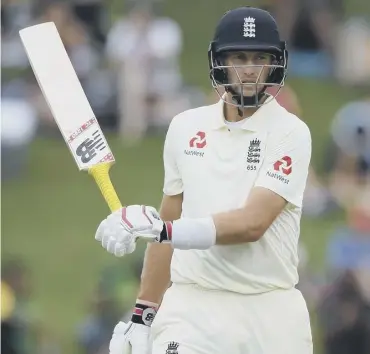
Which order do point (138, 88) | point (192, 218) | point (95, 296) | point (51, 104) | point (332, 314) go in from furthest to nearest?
point (138, 88), point (95, 296), point (332, 314), point (51, 104), point (192, 218)

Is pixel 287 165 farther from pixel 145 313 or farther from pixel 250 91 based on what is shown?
pixel 145 313

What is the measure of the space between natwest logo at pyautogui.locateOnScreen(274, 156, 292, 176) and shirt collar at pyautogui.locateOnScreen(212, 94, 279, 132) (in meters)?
0.16

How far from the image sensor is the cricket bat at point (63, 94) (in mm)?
5719

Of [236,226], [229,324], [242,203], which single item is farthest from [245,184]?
[229,324]

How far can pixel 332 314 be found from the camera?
10.1 metres

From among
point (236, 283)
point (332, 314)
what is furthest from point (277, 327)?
point (332, 314)

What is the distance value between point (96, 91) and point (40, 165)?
0.92 meters

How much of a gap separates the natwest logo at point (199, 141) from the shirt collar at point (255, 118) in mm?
55

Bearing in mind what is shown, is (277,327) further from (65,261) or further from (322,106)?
(322,106)

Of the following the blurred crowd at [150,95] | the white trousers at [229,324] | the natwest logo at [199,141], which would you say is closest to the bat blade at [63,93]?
the natwest logo at [199,141]

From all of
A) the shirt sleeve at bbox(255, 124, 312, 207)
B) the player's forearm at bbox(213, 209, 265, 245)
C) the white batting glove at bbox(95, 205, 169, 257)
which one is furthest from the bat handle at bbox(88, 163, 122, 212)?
the shirt sleeve at bbox(255, 124, 312, 207)

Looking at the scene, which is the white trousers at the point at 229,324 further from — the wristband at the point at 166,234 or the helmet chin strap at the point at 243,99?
the helmet chin strap at the point at 243,99

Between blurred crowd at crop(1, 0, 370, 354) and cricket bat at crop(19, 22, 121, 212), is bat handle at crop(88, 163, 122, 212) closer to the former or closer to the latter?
cricket bat at crop(19, 22, 121, 212)

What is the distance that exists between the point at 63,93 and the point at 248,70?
771mm
